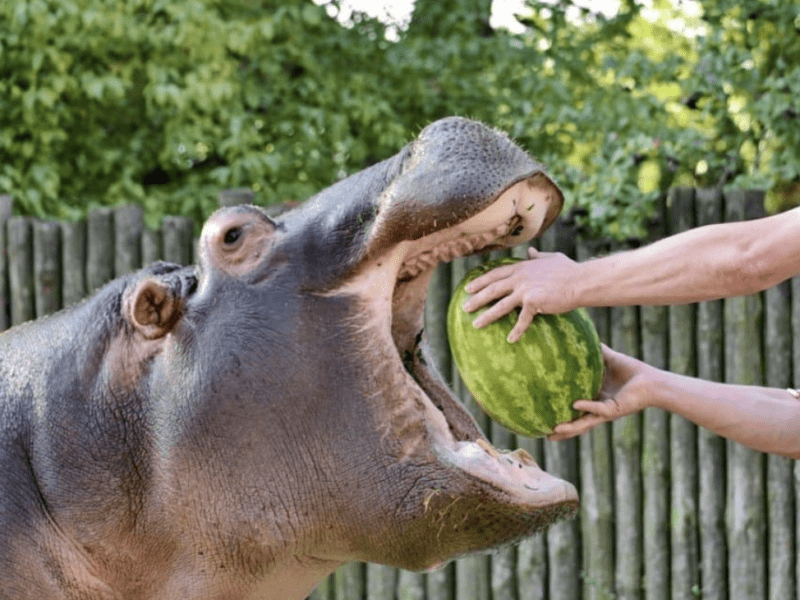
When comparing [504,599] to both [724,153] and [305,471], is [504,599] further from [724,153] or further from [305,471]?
[305,471]

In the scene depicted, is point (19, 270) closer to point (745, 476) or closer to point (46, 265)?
point (46, 265)

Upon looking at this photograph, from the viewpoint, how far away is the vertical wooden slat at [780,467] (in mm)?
5789

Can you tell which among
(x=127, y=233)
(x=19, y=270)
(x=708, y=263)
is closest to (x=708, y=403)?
(x=708, y=263)

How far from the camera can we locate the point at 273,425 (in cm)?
231

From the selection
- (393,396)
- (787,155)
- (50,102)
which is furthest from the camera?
(50,102)

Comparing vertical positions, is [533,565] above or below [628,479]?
below

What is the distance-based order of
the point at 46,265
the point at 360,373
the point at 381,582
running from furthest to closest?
the point at 46,265
the point at 381,582
the point at 360,373

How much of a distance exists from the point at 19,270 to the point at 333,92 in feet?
7.18

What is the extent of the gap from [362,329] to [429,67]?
18.6 feet

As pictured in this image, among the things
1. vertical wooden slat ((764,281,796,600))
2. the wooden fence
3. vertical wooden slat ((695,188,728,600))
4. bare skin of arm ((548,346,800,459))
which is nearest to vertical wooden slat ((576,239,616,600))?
the wooden fence

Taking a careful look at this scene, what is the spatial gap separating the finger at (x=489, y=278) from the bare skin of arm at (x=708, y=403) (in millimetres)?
404

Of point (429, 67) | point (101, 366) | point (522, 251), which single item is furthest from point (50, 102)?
point (101, 366)

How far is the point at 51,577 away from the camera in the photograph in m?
2.36

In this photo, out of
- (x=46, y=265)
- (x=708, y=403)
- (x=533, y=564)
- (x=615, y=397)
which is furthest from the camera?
(x=46, y=265)
